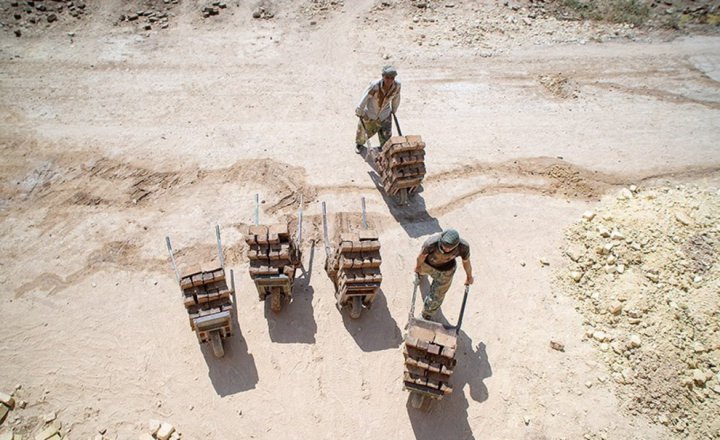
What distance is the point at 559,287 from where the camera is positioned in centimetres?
803

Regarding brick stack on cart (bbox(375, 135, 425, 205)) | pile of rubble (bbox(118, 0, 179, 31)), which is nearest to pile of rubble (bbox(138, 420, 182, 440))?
brick stack on cart (bbox(375, 135, 425, 205))

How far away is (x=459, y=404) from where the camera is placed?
6.64 m

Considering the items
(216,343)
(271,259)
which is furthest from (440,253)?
(216,343)

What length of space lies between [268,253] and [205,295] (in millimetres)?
1089

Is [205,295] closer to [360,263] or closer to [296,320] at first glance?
[296,320]

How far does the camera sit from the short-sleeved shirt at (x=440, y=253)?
254 inches

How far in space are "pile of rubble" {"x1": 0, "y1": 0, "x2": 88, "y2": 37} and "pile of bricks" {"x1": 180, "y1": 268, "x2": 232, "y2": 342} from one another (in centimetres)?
1152

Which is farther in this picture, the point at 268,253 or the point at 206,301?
the point at 268,253

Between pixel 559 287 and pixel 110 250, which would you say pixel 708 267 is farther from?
pixel 110 250

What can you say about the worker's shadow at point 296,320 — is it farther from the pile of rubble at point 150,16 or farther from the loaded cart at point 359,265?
the pile of rubble at point 150,16

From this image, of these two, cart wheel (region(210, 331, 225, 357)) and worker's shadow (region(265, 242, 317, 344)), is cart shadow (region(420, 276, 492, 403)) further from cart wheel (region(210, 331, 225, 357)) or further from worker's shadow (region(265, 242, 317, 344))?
cart wheel (region(210, 331, 225, 357))

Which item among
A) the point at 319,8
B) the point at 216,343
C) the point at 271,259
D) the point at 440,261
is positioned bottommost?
the point at 216,343

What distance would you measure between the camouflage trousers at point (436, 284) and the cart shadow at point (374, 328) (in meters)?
0.65

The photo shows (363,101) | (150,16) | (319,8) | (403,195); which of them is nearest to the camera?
(403,195)
